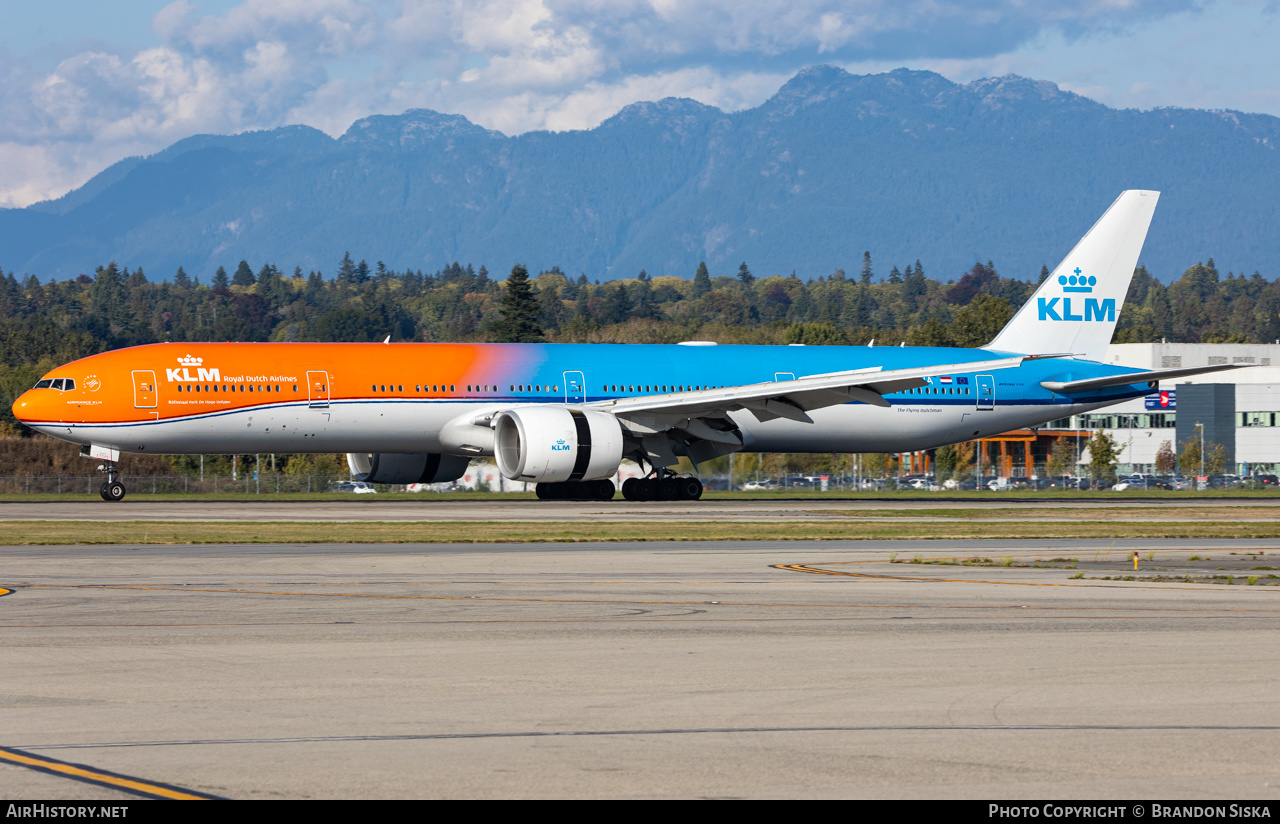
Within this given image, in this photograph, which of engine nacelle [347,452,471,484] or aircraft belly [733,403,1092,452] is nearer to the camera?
engine nacelle [347,452,471,484]

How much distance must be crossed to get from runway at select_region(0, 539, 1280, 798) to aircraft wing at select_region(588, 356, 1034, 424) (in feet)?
68.5

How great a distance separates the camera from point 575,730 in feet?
31.8

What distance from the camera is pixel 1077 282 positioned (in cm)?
5219

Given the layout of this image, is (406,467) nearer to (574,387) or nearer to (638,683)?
(574,387)

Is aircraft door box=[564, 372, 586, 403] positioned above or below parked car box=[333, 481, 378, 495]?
above

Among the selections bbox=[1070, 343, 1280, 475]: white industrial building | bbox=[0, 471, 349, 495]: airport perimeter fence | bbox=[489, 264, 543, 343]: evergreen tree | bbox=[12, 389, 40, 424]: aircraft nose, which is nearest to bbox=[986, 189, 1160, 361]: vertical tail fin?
bbox=[0, 471, 349, 495]: airport perimeter fence

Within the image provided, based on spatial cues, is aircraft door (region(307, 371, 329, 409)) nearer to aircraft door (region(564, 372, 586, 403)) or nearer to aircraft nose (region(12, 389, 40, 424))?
aircraft door (region(564, 372, 586, 403))

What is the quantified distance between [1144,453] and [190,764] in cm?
13327

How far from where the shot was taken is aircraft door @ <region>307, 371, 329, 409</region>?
41500 millimetres

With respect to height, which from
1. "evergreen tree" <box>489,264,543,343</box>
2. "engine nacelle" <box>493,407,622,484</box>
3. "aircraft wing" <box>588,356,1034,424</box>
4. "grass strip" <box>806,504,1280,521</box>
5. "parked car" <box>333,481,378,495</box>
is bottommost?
"grass strip" <box>806,504,1280,521</box>

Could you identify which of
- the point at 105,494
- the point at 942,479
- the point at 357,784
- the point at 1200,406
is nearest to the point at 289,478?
the point at 105,494

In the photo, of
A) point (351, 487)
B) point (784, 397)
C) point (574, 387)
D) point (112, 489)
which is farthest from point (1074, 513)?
point (351, 487)

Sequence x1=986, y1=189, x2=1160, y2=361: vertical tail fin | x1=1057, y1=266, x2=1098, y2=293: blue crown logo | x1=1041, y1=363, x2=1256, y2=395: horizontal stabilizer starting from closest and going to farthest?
x1=1041, y1=363, x2=1256, y2=395: horizontal stabilizer < x1=986, y1=189, x2=1160, y2=361: vertical tail fin < x1=1057, y1=266, x2=1098, y2=293: blue crown logo

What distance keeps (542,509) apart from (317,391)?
7339 mm
